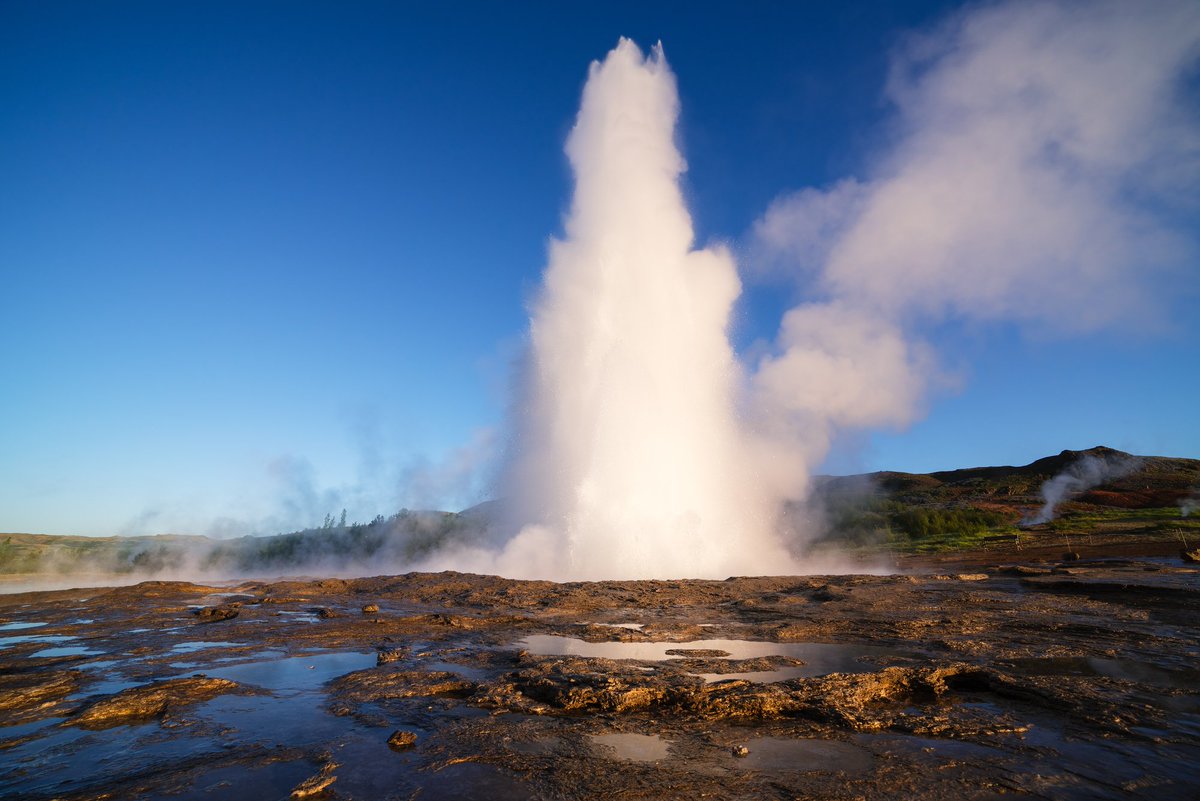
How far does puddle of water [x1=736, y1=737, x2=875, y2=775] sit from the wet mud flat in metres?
0.02

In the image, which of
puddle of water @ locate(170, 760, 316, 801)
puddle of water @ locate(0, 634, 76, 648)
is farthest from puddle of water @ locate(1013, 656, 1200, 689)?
puddle of water @ locate(0, 634, 76, 648)

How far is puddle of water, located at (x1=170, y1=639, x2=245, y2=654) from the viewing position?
7.84 meters

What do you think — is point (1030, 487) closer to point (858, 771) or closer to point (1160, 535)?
point (1160, 535)

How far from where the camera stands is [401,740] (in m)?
4.14

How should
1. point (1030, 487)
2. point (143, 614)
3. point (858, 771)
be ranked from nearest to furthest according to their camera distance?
point (858, 771) → point (143, 614) → point (1030, 487)

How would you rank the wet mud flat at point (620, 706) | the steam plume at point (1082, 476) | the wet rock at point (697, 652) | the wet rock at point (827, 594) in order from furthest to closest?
the steam plume at point (1082, 476)
the wet rock at point (827, 594)
the wet rock at point (697, 652)
the wet mud flat at point (620, 706)

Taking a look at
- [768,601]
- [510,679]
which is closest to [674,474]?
[768,601]

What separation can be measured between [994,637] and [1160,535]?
32248 millimetres

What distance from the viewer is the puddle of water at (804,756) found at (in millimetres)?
3609

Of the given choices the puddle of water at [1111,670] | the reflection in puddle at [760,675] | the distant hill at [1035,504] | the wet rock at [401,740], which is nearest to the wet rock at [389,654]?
the wet rock at [401,740]

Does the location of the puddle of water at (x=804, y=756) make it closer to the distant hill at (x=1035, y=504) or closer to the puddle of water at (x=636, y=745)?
the puddle of water at (x=636, y=745)

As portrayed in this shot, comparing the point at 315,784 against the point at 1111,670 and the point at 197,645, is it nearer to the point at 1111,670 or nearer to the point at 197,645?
the point at 197,645

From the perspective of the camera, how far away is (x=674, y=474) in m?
20.4

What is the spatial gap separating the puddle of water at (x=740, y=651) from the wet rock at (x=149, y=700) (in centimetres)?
371
